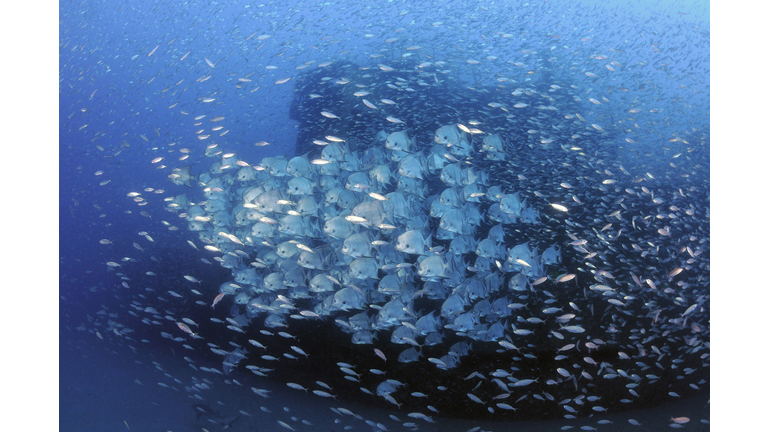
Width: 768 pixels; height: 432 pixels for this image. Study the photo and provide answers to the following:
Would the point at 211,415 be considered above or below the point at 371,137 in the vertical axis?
below

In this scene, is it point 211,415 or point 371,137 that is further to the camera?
point 211,415

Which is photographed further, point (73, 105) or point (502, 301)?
point (73, 105)

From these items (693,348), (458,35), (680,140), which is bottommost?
(693,348)

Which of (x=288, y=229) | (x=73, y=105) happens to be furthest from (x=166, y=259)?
(x=288, y=229)

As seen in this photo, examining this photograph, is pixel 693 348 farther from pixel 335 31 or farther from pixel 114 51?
Answer: pixel 114 51

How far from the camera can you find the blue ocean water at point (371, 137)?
3492 mm

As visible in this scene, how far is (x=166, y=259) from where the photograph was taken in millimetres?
5090

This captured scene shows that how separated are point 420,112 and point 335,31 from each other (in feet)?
4.43

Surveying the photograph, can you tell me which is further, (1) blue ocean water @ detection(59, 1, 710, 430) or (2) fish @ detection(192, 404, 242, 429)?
(2) fish @ detection(192, 404, 242, 429)

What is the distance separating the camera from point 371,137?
3730mm

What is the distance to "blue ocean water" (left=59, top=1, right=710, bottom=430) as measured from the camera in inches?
137

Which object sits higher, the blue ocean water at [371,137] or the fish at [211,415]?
the blue ocean water at [371,137]

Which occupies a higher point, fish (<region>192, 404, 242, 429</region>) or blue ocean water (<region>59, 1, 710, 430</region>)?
blue ocean water (<region>59, 1, 710, 430</region>)

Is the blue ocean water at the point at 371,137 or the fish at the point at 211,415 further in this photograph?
the fish at the point at 211,415
